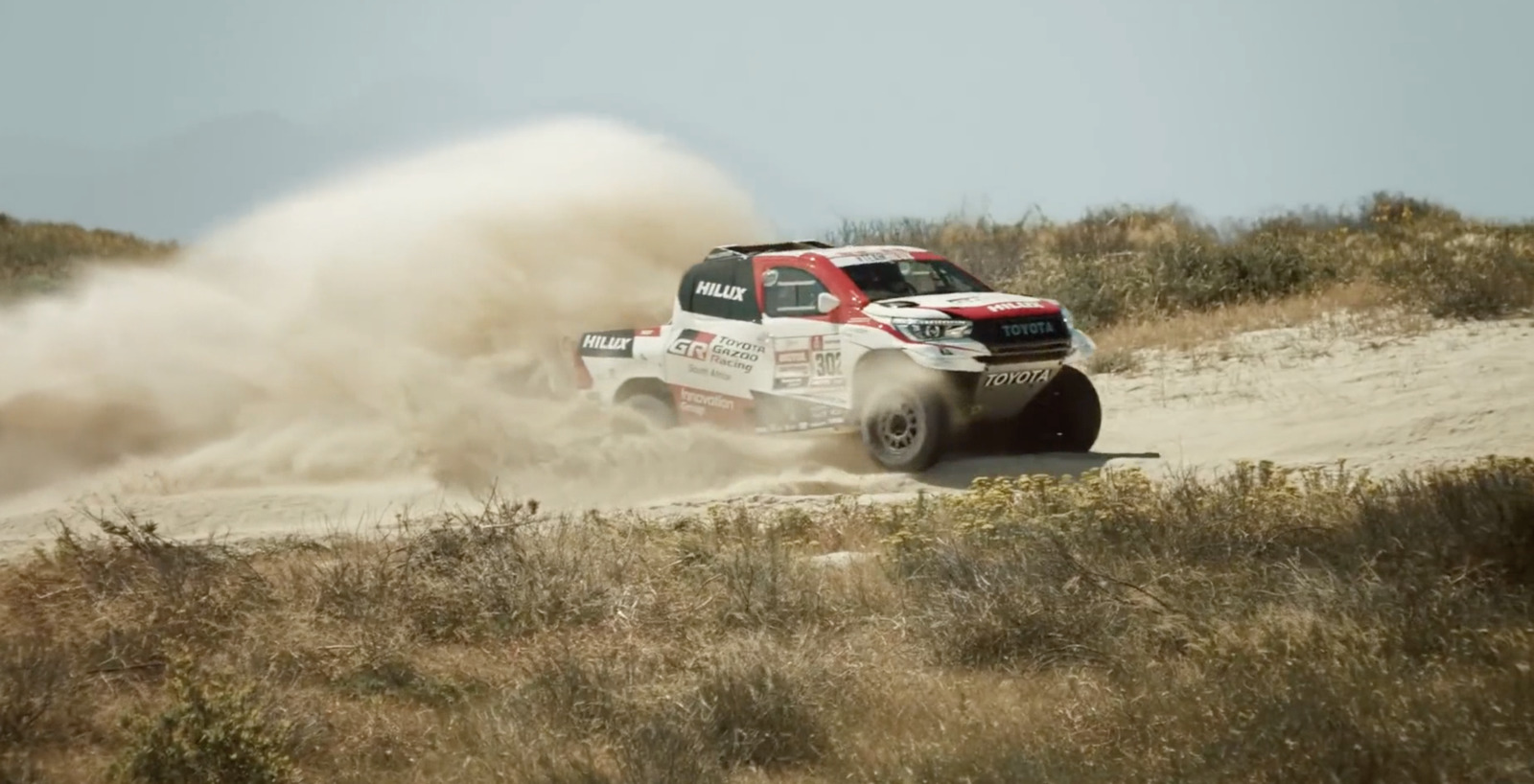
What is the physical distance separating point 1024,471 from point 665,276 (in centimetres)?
723

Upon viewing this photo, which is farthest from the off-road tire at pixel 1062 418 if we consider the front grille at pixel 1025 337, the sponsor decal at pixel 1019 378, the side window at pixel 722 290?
the side window at pixel 722 290

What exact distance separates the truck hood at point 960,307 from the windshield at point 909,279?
214mm

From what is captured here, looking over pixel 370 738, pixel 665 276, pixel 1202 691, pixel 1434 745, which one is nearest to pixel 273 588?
pixel 370 738

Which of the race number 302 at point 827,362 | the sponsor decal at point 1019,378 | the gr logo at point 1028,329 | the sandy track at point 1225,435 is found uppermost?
the gr logo at point 1028,329

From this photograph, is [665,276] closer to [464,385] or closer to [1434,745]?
[464,385]

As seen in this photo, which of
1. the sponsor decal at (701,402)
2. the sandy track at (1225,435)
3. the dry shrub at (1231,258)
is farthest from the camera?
the dry shrub at (1231,258)

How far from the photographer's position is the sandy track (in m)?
14.3

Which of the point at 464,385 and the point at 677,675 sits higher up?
the point at 464,385

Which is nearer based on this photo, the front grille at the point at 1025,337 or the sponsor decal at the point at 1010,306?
the front grille at the point at 1025,337

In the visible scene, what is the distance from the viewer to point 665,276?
68.6 feet

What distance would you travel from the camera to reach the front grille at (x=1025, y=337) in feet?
46.4

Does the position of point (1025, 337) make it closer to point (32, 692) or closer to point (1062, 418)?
point (1062, 418)

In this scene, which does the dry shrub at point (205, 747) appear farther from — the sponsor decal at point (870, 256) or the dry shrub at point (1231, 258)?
the dry shrub at point (1231, 258)

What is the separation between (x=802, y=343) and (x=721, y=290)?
3.52ft
